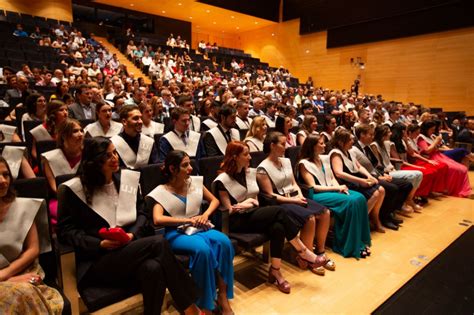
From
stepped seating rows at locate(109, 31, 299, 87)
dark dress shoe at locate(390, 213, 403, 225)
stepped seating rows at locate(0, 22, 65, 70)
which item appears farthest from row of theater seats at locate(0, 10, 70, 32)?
dark dress shoe at locate(390, 213, 403, 225)

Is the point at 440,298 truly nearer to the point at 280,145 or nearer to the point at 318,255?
the point at 318,255

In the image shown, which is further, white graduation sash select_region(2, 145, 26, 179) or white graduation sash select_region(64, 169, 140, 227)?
white graduation sash select_region(2, 145, 26, 179)

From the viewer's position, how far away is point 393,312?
186 cm

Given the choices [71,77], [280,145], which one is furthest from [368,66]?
[280,145]

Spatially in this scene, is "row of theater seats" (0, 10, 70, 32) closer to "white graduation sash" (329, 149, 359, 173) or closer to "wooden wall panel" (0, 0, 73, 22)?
"wooden wall panel" (0, 0, 73, 22)

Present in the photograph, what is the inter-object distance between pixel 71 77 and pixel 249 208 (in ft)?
20.3

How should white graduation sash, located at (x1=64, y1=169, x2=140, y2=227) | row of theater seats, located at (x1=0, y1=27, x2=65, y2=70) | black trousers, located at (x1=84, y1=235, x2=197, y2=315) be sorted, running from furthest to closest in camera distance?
row of theater seats, located at (x1=0, y1=27, x2=65, y2=70), white graduation sash, located at (x1=64, y1=169, x2=140, y2=227), black trousers, located at (x1=84, y1=235, x2=197, y2=315)

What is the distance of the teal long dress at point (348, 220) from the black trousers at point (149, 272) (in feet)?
4.99

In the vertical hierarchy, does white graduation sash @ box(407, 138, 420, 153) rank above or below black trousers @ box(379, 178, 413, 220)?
above

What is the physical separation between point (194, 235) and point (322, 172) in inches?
58.6

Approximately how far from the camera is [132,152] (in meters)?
2.63

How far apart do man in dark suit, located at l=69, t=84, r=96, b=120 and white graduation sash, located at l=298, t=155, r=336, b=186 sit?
2.75m

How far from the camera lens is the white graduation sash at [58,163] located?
2.02 meters

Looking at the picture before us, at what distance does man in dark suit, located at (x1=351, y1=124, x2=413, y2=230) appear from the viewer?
3.17m
